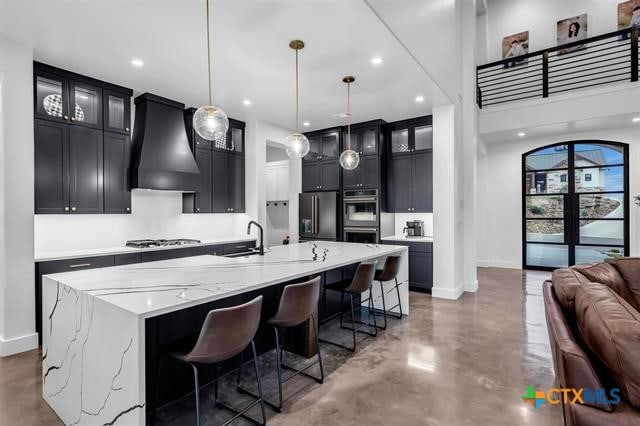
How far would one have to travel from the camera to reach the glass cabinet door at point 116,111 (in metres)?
4.05

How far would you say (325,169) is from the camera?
6426 mm

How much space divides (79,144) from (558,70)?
804 centimetres

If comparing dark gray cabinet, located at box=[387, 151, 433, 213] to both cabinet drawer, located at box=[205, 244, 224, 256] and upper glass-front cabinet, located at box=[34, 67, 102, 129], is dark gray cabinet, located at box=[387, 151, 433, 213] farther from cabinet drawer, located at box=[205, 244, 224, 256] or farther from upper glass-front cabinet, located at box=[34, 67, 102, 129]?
upper glass-front cabinet, located at box=[34, 67, 102, 129]

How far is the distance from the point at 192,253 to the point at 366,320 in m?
2.57

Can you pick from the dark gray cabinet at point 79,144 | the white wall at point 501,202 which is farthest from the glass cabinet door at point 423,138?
the dark gray cabinet at point 79,144

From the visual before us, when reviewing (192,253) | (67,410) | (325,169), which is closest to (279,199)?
(325,169)

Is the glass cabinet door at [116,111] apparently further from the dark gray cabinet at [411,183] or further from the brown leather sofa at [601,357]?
the brown leather sofa at [601,357]

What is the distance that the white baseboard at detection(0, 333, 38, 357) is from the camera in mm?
3047

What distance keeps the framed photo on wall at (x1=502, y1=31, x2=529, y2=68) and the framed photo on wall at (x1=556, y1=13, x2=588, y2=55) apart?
599 mm

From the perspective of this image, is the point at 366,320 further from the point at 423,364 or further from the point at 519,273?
the point at 519,273

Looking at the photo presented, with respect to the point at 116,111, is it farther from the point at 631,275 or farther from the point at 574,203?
the point at 574,203

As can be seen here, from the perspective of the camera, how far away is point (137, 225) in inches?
182

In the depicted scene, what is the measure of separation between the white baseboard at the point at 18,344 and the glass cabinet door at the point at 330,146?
16.3ft

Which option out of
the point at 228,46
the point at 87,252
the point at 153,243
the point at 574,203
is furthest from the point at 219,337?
the point at 574,203
